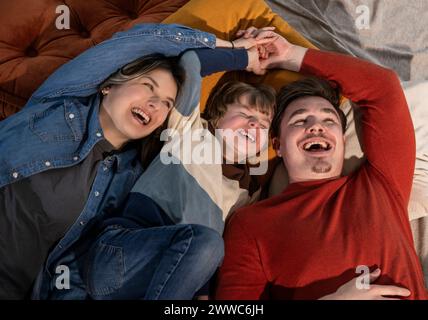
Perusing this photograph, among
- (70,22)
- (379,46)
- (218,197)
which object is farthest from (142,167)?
(379,46)

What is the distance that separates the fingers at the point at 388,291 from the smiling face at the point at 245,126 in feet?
1.16

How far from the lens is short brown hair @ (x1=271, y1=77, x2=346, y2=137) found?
41.3 inches

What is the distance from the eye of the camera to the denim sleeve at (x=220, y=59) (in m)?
1.03

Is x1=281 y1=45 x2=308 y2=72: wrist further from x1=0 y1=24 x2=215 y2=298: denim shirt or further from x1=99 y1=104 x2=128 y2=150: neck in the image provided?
x1=99 y1=104 x2=128 y2=150: neck

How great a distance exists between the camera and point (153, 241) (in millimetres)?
818

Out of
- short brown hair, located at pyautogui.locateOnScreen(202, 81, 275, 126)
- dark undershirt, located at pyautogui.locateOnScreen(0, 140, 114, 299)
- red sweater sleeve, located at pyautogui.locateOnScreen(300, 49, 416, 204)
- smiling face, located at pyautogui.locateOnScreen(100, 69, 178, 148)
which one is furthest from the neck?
red sweater sleeve, located at pyautogui.locateOnScreen(300, 49, 416, 204)

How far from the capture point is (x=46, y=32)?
1173mm

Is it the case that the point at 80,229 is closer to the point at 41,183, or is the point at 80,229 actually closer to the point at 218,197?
the point at 41,183

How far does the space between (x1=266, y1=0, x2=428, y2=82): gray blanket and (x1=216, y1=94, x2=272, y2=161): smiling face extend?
32 cm

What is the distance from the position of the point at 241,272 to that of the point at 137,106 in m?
0.36

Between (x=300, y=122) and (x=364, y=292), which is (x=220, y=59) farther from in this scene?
(x=364, y=292)

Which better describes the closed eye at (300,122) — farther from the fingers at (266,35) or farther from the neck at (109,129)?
the neck at (109,129)

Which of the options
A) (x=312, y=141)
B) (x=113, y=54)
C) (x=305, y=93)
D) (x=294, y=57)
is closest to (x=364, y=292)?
(x=312, y=141)

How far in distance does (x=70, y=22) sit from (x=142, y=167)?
1.43 ft
